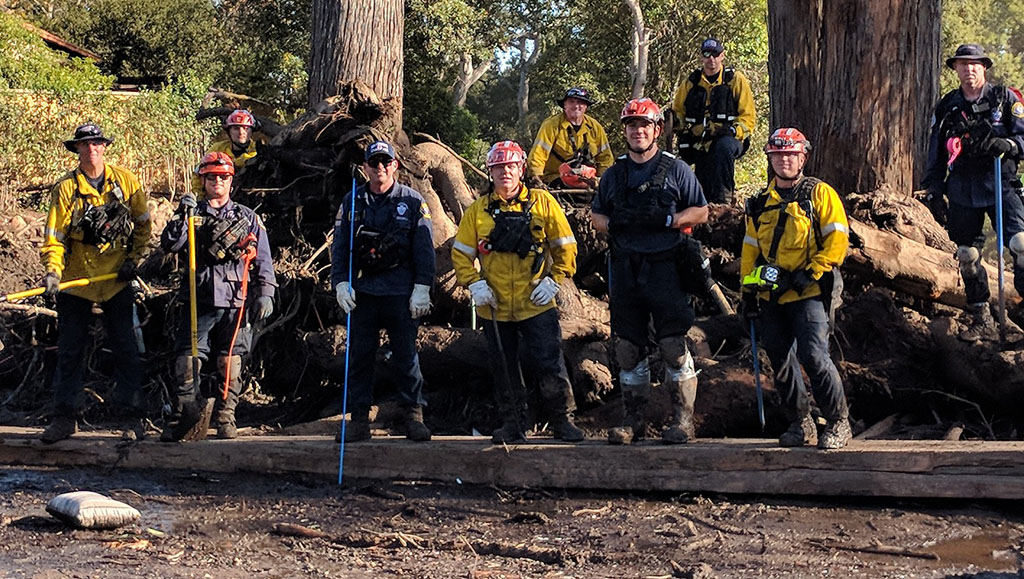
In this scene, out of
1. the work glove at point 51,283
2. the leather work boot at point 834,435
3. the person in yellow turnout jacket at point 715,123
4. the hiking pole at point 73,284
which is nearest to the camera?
the leather work boot at point 834,435

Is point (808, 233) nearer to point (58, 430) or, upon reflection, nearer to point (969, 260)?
point (969, 260)

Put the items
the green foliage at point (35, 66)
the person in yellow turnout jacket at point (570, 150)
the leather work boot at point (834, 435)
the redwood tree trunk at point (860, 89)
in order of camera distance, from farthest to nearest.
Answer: the green foliage at point (35, 66) → the person in yellow turnout jacket at point (570, 150) → the redwood tree trunk at point (860, 89) → the leather work boot at point (834, 435)

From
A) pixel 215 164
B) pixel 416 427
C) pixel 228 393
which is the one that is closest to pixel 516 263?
pixel 416 427

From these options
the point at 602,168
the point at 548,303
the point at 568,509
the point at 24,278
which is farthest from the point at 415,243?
the point at 24,278

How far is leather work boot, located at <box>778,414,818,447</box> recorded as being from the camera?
728 cm

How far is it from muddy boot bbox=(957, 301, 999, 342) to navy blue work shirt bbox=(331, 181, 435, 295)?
389 cm

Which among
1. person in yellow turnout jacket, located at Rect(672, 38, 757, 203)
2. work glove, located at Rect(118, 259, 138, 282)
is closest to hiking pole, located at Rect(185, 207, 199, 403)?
Answer: work glove, located at Rect(118, 259, 138, 282)

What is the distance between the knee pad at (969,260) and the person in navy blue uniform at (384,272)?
3844 millimetres

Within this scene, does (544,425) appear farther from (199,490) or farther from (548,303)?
(199,490)

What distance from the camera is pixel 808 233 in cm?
700

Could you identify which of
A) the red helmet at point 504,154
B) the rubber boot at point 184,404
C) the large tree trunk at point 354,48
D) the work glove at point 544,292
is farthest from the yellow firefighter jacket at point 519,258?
the large tree trunk at point 354,48

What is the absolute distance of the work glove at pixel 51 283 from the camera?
856 centimetres

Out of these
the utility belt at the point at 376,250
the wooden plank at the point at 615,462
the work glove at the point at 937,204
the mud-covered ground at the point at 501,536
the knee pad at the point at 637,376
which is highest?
the work glove at the point at 937,204

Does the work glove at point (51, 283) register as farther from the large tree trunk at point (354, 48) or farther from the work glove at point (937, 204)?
the work glove at point (937, 204)
